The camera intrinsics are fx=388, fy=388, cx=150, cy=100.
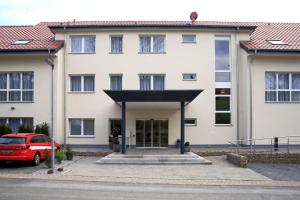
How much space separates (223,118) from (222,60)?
3.85 m

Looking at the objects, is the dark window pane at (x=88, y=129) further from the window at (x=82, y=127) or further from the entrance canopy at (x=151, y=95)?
the entrance canopy at (x=151, y=95)

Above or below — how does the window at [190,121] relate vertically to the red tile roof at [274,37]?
below

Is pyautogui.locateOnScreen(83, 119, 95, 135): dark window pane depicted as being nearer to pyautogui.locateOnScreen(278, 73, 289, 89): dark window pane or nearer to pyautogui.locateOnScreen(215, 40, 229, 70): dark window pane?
pyautogui.locateOnScreen(215, 40, 229, 70): dark window pane

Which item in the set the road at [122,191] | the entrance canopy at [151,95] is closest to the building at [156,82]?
the entrance canopy at [151,95]

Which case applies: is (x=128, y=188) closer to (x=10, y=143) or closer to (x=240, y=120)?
(x=10, y=143)

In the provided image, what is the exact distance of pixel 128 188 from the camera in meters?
12.0

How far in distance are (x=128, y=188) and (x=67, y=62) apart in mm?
15234

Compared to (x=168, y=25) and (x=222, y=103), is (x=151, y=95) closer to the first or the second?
(x=168, y=25)

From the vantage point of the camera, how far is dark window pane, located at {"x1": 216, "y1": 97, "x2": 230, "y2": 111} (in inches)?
1004

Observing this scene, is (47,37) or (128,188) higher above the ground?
(47,37)

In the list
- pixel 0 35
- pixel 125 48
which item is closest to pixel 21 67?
pixel 0 35

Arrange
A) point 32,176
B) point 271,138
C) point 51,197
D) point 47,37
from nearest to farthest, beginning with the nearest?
1. point 51,197
2. point 32,176
3. point 271,138
4. point 47,37

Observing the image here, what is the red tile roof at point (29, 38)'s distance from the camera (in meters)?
24.4

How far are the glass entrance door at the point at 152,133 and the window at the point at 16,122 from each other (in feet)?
23.0
